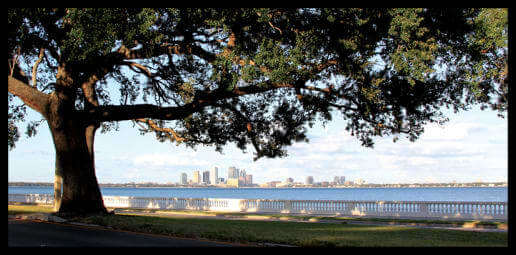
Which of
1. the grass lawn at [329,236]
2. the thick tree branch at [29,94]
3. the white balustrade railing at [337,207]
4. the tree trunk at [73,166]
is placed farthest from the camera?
the white balustrade railing at [337,207]

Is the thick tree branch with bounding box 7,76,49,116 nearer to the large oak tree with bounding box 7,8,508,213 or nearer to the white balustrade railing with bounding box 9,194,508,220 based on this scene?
the large oak tree with bounding box 7,8,508,213

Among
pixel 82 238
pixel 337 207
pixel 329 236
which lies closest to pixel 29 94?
pixel 82 238

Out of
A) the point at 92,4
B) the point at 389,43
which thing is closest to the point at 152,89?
the point at 92,4

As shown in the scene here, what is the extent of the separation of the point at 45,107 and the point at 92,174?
337 centimetres

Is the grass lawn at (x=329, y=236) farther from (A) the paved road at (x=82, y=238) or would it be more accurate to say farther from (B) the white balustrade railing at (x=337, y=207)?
(B) the white balustrade railing at (x=337, y=207)

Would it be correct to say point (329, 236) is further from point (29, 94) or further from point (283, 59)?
point (29, 94)

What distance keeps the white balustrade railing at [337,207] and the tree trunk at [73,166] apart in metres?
12.6

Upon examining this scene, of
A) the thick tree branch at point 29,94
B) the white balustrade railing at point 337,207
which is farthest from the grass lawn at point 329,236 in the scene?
the white balustrade railing at point 337,207

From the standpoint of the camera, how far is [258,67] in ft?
59.0

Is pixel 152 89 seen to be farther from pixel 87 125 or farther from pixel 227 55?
pixel 227 55

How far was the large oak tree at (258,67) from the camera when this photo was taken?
56.6ft

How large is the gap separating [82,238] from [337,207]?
17878 millimetres

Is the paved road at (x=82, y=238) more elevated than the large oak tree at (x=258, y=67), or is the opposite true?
the large oak tree at (x=258, y=67)
